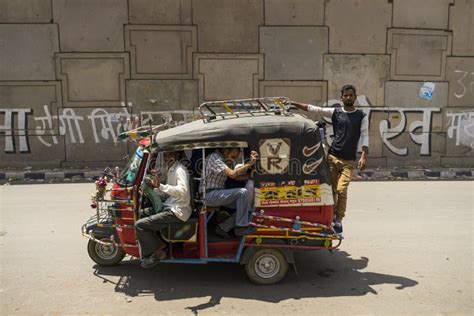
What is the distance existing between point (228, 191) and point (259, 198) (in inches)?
12.8

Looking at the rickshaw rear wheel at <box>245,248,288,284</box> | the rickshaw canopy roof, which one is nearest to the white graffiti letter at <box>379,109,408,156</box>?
the rickshaw canopy roof

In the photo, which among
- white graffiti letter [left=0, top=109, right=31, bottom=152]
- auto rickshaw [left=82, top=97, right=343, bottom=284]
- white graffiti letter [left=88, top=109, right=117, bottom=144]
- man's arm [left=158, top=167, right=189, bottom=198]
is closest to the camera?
man's arm [left=158, top=167, right=189, bottom=198]

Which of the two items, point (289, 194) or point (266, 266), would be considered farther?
point (266, 266)

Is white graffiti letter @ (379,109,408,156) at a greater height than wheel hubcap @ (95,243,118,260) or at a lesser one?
greater

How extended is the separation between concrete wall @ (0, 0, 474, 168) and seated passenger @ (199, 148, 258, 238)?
7959mm

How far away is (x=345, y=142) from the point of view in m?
5.01

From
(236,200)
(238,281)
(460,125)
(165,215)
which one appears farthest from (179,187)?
(460,125)

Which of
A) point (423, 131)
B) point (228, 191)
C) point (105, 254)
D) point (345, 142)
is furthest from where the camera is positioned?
point (423, 131)

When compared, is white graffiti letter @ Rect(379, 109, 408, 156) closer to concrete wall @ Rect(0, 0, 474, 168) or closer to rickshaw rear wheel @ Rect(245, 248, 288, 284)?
concrete wall @ Rect(0, 0, 474, 168)

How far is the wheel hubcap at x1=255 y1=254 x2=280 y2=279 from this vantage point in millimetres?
4387

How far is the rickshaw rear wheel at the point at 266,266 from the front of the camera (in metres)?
4.35

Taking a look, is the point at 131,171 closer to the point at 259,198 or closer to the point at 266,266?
the point at 259,198

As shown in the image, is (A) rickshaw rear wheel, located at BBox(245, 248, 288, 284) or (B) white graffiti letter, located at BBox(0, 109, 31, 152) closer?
(A) rickshaw rear wheel, located at BBox(245, 248, 288, 284)

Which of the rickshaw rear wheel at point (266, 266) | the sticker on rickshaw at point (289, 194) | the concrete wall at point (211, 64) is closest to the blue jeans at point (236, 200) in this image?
the sticker on rickshaw at point (289, 194)
